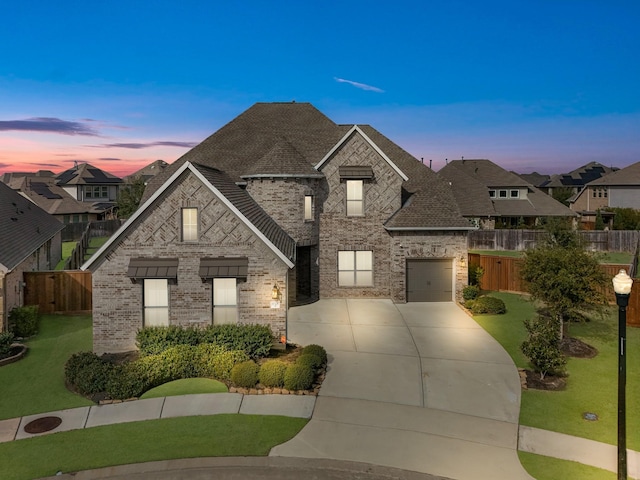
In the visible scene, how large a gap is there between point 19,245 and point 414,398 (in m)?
18.7

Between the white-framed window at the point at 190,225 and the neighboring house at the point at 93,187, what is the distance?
52152 mm

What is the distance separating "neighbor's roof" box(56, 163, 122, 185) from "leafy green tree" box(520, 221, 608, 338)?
6284 cm

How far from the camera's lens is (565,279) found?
15648mm

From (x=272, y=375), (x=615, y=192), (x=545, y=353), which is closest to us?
(x=272, y=375)

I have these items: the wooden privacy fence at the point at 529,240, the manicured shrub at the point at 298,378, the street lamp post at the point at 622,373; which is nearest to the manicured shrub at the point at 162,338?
the manicured shrub at the point at 298,378

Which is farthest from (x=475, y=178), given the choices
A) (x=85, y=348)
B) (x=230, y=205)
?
(x=85, y=348)

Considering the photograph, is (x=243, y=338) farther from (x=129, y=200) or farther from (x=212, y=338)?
(x=129, y=200)

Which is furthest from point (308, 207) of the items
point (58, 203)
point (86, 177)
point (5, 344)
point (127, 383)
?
point (86, 177)

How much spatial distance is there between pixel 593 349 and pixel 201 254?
14818mm

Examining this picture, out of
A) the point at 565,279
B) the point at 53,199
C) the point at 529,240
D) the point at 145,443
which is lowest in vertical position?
the point at 145,443

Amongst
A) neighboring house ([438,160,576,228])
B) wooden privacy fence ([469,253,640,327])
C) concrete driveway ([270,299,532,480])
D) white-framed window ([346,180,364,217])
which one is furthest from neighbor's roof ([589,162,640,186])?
concrete driveway ([270,299,532,480])

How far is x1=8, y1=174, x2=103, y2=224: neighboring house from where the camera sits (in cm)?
5572

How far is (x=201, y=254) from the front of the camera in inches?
632

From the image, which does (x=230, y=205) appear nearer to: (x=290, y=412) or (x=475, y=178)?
(x=290, y=412)
